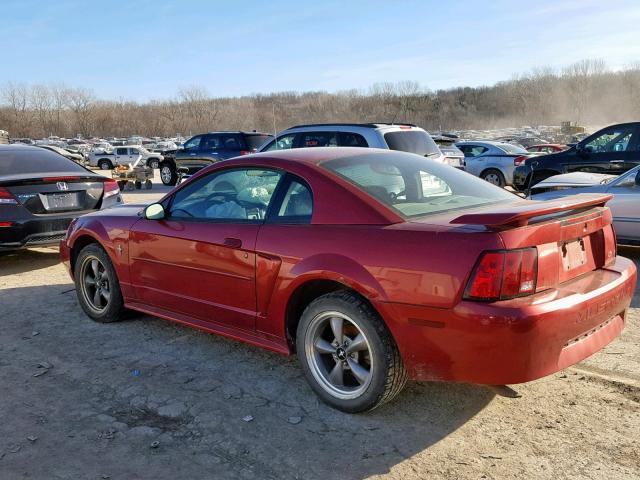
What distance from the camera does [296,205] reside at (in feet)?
11.9

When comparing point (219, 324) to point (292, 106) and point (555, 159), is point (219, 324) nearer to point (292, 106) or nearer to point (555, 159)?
point (555, 159)

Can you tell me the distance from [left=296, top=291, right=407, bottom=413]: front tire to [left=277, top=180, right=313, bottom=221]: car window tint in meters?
0.56

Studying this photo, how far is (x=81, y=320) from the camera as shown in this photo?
5195mm

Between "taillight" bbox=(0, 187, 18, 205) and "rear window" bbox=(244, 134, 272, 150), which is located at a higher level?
"rear window" bbox=(244, 134, 272, 150)

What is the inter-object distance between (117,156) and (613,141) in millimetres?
32708

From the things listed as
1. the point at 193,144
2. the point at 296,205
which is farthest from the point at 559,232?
the point at 193,144

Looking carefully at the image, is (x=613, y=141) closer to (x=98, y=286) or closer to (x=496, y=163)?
(x=496, y=163)

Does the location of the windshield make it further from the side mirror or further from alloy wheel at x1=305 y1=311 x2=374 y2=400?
the side mirror

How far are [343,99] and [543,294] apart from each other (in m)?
124

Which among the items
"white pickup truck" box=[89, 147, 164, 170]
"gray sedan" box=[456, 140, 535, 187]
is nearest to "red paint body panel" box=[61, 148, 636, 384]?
"gray sedan" box=[456, 140, 535, 187]

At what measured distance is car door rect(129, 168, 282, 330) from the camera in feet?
12.4

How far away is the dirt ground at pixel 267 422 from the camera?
2816mm

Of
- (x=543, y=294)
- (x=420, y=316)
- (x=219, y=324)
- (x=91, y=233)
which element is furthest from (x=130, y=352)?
(x=543, y=294)

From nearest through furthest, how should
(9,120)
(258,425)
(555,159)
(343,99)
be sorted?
(258,425)
(555,159)
(9,120)
(343,99)
